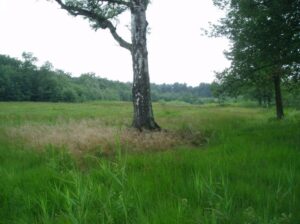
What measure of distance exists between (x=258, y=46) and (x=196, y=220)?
790cm

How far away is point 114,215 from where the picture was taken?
2.76m

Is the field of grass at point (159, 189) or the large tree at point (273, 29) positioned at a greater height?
the large tree at point (273, 29)

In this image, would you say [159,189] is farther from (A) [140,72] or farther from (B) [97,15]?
(B) [97,15]

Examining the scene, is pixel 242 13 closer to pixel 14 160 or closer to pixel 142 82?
pixel 142 82

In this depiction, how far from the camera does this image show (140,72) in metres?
9.50

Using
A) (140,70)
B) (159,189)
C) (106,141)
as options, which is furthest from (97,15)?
(159,189)

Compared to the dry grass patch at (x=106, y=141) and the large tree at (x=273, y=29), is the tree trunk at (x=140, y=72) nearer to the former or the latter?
the dry grass patch at (x=106, y=141)

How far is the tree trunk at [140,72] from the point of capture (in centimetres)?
942

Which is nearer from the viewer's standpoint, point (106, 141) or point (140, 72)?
point (106, 141)

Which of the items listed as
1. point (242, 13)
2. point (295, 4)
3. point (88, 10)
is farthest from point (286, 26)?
point (88, 10)

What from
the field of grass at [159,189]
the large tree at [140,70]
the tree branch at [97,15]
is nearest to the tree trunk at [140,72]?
the large tree at [140,70]

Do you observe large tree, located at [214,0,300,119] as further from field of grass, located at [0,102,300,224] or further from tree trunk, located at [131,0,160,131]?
field of grass, located at [0,102,300,224]

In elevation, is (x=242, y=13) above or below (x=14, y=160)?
above

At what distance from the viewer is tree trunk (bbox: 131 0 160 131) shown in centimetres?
942
